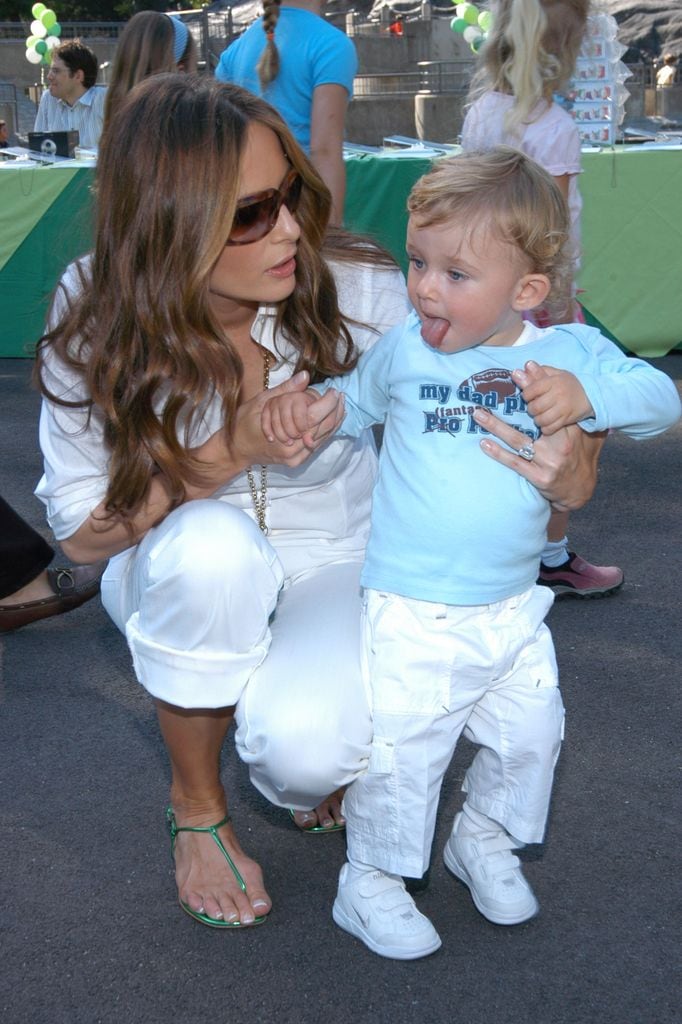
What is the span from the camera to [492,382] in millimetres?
2037

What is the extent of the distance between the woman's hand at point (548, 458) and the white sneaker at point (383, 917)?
2.39ft

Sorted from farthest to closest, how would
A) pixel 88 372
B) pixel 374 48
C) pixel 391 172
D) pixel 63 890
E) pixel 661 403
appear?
1. pixel 374 48
2. pixel 391 172
3. pixel 63 890
4. pixel 88 372
5. pixel 661 403

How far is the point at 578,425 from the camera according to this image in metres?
2.04

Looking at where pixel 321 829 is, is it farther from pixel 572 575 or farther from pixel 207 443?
pixel 572 575

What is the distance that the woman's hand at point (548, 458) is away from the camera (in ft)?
6.59

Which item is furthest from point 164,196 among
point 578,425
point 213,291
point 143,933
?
point 143,933

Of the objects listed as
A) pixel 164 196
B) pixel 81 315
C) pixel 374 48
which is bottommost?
pixel 374 48

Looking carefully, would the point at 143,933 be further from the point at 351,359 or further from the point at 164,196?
the point at 164,196

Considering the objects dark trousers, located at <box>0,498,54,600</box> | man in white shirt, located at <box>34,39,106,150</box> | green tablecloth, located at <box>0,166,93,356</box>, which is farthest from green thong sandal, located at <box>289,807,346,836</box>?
man in white shirt, located at <box>34,39,106,150</box>

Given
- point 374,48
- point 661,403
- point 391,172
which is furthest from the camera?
point 374,48

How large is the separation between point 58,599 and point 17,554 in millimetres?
175

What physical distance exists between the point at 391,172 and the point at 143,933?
4.69 meters

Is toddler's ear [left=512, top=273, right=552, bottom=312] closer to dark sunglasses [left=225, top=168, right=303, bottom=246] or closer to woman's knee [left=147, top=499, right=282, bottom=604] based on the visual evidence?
dark sunglasses [left=225, top=168, right=303, bottom=246]

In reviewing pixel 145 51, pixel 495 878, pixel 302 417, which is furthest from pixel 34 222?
pixel 495 878
